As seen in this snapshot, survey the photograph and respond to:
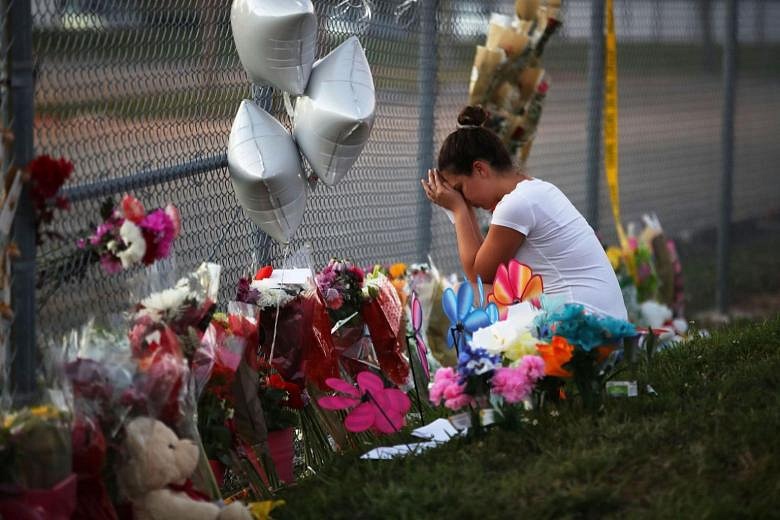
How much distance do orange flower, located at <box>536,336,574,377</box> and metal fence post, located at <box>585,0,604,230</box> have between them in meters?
4.03

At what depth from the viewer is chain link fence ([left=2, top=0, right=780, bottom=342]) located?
3.57 metres

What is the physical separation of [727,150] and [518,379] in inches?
275

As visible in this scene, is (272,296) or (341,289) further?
(341,289)

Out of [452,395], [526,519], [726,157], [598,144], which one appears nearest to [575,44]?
[598,144]

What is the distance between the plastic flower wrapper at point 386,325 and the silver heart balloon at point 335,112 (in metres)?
0.46

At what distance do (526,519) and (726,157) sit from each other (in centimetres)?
755

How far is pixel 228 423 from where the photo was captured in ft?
11.6

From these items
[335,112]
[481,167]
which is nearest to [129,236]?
[335,112]

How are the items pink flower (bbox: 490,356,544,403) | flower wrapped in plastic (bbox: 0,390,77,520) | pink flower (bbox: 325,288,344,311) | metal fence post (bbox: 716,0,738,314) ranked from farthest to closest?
1. metal fence post (bbox: 716,0,738,314)
2. pink flower (bbox: 325,288,344,311)
3. pink flower (bbox: 490,356,544,403)
4. flower wrapped in plastic (bbox: 0,390,77,520)

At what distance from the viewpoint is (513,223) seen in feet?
15.6

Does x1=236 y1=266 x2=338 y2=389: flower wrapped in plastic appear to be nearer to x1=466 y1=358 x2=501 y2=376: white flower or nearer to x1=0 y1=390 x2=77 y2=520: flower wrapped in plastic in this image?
x1=466 y1=358 x2=501 y2=376: white flower

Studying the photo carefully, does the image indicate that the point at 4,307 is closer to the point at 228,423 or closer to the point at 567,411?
the point at 228,423

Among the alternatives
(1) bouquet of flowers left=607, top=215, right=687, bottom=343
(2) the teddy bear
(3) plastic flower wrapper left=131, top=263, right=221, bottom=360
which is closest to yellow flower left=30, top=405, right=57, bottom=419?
(2) the teddy bear

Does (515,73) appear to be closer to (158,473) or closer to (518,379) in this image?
(518,379)
